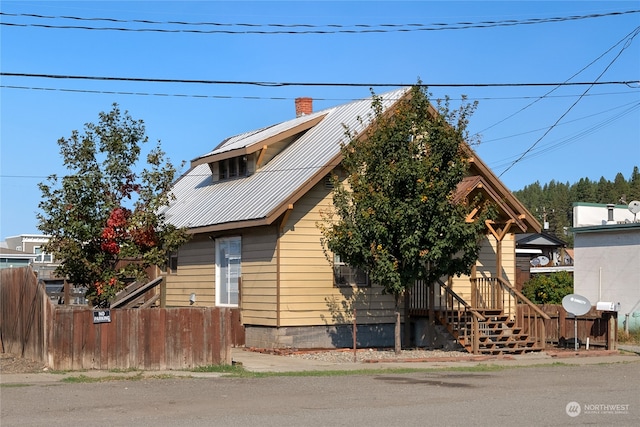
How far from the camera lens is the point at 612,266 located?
31859 mm

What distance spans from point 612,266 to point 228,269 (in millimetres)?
14740

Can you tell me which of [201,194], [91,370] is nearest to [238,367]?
[91,370]

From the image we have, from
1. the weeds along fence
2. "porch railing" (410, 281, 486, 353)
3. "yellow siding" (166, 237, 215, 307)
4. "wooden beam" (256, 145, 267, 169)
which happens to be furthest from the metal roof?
the weeds along fence

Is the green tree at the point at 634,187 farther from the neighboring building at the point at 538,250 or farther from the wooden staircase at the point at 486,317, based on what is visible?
the wooden staircase at the point at 486,317

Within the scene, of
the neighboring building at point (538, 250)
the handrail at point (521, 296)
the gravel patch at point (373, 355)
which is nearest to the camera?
the gravel patch at point (373, 355)

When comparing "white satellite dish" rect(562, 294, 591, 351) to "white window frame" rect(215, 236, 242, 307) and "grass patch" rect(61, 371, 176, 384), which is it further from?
"grass patch" rect(61, 371, 176, 384)

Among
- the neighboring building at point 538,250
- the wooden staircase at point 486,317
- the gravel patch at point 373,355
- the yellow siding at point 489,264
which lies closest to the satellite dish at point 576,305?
the wooden staircase at point 486,317

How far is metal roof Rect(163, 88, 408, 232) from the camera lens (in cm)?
2400

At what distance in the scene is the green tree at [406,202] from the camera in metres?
21.1

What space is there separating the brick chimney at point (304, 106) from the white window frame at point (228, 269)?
8565mm

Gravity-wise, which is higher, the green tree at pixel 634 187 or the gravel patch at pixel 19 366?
the green tree at pixel 634 187

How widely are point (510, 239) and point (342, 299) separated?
665cm

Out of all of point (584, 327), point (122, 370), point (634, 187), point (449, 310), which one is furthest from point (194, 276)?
point (634, 187)

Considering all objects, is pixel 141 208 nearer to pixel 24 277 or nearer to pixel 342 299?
pixel 24 277
